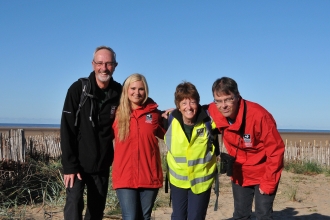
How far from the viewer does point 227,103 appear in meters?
3.92

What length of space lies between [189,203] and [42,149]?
7.61m

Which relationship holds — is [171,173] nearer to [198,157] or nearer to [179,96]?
[198,157]

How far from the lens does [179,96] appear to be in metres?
4.04

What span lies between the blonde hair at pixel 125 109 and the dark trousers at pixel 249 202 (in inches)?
49.7

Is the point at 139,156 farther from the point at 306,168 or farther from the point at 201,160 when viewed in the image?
the point at 306,168

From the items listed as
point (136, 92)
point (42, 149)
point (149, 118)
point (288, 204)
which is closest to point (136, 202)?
point (149, 118)

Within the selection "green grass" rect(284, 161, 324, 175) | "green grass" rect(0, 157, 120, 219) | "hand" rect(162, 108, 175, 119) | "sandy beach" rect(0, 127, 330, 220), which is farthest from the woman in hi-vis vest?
"green grass" rect(284, 161, 324, 175)

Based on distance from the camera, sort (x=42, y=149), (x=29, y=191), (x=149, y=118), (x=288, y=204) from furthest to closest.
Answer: (x=42, y=149) → (x=288, y=204) → (x=29, y=191) → (x=149, y=118)

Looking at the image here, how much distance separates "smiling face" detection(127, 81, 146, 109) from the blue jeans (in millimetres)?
847

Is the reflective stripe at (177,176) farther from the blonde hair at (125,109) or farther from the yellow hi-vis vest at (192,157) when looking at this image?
the blonde hair at (125,109)

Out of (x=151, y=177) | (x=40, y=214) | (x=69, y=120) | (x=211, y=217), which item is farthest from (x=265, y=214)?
(x=40, y=214)

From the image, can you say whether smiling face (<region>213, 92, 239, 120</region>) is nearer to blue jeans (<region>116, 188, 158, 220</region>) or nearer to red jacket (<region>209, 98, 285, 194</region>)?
red jacket (<region>209, 98, 285, 194</region>)

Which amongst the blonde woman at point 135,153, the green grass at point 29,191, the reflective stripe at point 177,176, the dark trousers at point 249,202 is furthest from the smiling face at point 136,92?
the green grass at point 29,191

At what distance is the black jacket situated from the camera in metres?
4.08
